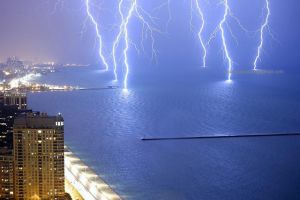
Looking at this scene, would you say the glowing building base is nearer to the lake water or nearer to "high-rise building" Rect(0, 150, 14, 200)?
the lake water

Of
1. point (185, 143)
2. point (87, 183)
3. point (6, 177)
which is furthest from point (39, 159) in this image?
point (185, 143)

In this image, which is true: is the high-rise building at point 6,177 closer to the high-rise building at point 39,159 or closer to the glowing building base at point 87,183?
the high-rise building at point 39,159

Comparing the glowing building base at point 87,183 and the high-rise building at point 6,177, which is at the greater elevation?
the high-rise building at point 6,177

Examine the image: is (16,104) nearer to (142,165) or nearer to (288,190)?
(142,165)

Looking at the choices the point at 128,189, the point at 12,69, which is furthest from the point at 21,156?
the point at 12,69

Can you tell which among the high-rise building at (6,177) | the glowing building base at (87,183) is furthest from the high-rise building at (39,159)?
the glowing building base at (87,183)

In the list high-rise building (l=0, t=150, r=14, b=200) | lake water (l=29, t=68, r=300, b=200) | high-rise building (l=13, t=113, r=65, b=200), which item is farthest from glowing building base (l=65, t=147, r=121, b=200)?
high-rise building (l=0, t=150, r=14, b=200)

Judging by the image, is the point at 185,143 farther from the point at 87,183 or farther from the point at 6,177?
the point at 6,177
